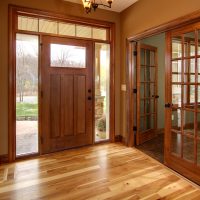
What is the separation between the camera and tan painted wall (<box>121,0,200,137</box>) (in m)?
2.56

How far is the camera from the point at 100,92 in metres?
4.15

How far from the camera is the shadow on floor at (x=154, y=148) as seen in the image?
337cm

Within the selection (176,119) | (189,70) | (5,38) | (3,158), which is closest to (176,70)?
(189,70)

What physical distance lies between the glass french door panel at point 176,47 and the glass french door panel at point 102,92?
59.8 inches

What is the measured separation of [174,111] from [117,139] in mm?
1685

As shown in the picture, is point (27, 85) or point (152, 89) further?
point (152, 89)

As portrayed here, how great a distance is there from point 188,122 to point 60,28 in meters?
2.71

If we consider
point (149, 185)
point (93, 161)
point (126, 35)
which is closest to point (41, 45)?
point (126, 35)

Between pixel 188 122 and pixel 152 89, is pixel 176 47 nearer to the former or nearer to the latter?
pixel 188 122

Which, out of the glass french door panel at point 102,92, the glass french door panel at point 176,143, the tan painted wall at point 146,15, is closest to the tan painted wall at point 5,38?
the glass french door panel at point 102,92

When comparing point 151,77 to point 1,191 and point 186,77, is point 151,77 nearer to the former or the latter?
point 186,77

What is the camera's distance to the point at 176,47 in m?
2.73

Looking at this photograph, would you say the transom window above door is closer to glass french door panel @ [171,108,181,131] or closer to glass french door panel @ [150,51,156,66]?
glass french door panel @ [150,51,156,66]

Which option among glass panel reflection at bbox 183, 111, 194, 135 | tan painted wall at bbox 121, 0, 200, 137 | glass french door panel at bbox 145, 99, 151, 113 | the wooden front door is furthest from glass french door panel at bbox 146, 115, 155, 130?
glass panel reflection at bbox 183, 111, 194, 135
